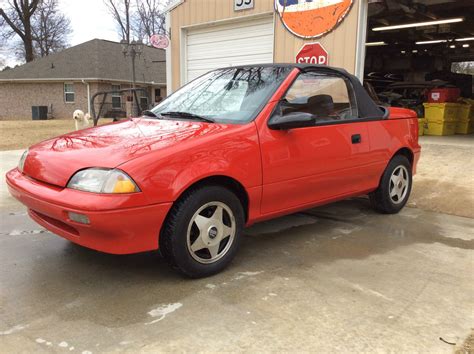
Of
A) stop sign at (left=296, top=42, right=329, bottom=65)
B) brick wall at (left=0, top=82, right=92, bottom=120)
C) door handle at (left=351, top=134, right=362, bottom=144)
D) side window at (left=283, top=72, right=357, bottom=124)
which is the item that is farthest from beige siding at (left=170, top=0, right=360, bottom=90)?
brick wall at (left=0, top=82, right=92, bottom=120)

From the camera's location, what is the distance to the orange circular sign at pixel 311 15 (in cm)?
832

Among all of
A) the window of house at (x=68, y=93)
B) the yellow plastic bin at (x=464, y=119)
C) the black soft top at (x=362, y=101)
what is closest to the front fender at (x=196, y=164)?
the black soft top at (x=362, y=101)

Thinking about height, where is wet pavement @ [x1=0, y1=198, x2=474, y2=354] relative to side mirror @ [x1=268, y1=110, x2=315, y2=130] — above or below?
below

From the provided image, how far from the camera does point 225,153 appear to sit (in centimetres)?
328

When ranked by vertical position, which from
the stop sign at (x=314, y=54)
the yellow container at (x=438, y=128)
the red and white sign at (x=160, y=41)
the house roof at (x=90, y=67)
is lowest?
the yellow container at (x=438, y=128)

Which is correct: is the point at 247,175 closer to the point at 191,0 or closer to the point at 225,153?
the point at 225,153

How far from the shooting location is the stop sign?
866 centimetres

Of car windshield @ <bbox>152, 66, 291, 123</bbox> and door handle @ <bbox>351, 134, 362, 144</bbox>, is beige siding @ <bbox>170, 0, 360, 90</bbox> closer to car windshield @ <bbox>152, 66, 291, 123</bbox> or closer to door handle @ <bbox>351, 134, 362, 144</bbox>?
door handle @ <bbox>351, 134, 362, 144</bbox>

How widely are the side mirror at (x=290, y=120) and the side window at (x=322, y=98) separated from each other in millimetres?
225

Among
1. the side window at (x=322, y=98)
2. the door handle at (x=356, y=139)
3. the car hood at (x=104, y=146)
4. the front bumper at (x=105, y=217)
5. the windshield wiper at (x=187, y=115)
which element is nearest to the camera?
the front bumper at (x=105, y=217)

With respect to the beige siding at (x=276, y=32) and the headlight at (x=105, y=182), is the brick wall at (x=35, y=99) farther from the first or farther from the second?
the headlight at (x=105, y=182)

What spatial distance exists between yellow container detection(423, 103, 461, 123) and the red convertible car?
9124 millimetres

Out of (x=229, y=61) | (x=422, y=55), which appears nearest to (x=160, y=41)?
(x=229, y=61)

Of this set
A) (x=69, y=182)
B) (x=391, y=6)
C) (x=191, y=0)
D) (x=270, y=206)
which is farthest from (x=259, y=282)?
(x=191, y=0)
